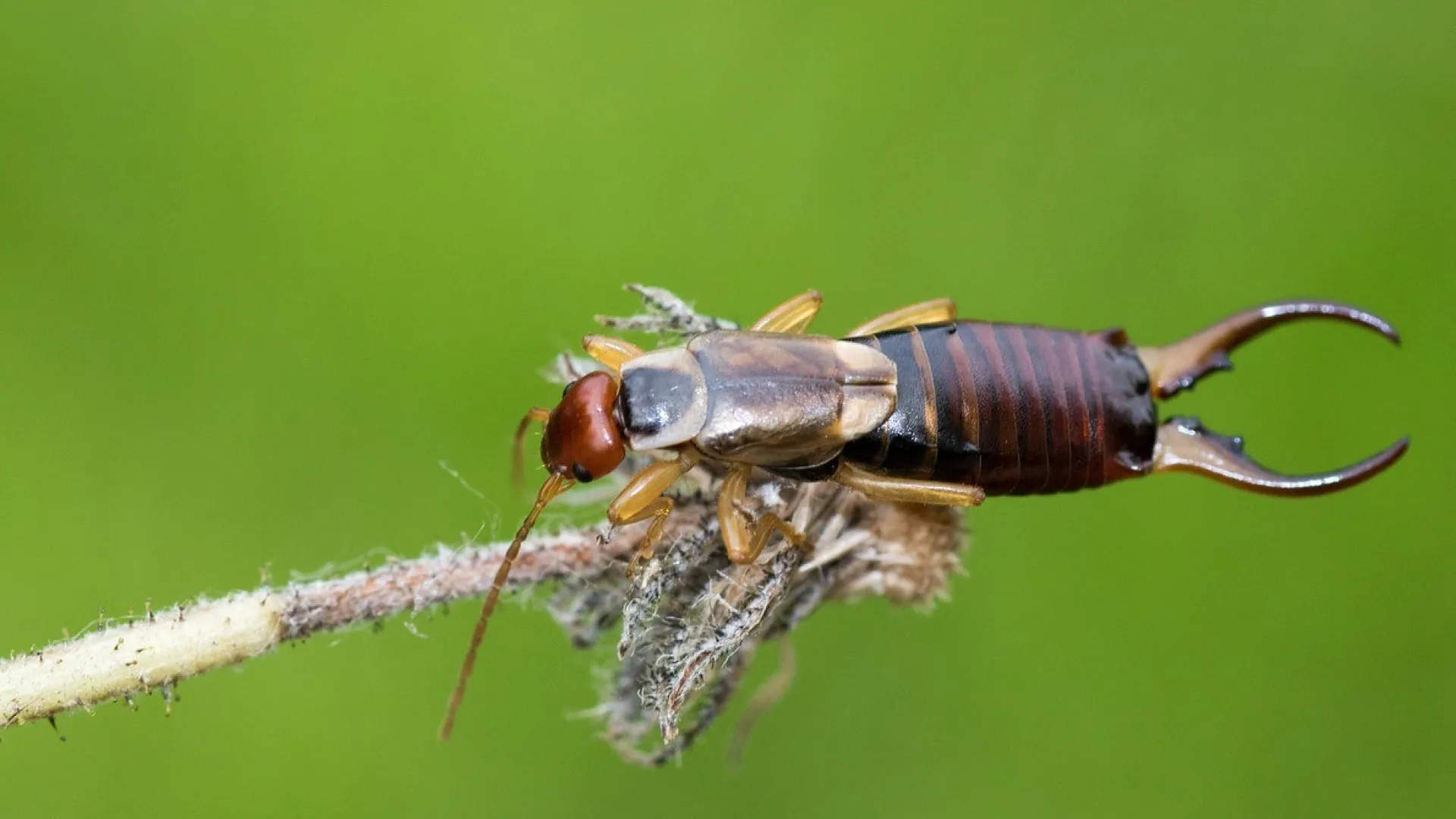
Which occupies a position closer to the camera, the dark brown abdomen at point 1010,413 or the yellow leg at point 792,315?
the dark brown abdomen at point 1010,413

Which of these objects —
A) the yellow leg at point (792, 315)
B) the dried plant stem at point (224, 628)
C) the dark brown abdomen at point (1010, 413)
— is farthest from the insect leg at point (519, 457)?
the dark brown abdomen at point (1010, 413)

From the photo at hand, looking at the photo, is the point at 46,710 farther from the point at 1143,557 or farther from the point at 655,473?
the point at 1143,557

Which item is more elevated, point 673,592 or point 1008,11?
point 1008,11

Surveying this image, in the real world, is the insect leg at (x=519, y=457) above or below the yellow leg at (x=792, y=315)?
below

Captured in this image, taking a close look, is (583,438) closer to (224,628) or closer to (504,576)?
(504,576)

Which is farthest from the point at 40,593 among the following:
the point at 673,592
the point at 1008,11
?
the point at 1008,11

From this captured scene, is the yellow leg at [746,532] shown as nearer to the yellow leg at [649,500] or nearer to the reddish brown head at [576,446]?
the yellow leg at [649,500]

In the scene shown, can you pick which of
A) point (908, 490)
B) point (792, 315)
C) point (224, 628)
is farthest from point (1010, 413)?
point (224, 628)
